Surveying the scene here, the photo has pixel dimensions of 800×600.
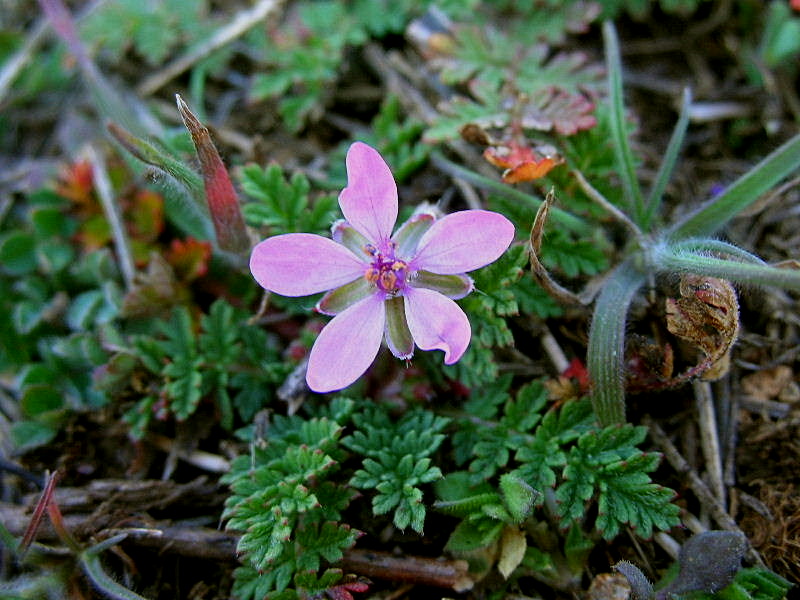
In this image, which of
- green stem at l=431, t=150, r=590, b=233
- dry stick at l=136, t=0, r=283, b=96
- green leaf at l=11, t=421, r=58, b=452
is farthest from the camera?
dry stick at l=136, t=0, r=283, b=96

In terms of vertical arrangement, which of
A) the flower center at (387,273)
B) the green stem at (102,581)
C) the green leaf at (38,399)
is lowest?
the green stem at (102,581)

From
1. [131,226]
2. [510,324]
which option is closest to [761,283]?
[510,324]

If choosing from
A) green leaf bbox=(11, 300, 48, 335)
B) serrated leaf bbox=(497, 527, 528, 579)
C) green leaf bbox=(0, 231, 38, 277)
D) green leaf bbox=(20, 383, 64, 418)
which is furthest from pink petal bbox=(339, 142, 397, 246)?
green leaf bbox=(0, 231, 38, 277)

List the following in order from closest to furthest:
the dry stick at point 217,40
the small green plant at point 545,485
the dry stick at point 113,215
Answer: the small green plant at point 545,485
the dry stick at point 113,215
the dry stick at point 217,40

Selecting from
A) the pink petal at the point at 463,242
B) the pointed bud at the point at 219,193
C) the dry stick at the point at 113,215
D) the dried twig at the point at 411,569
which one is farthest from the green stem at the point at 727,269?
the dry stick at the point at 113,215

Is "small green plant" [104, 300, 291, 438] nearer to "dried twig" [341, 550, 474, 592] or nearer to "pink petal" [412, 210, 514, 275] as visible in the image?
"dried twig" [341, 550, 474, 592]

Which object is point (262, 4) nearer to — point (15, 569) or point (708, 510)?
point (15, 569)

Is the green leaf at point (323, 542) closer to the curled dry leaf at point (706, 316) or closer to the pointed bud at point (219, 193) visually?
the pointed bud at point (219, 193)
